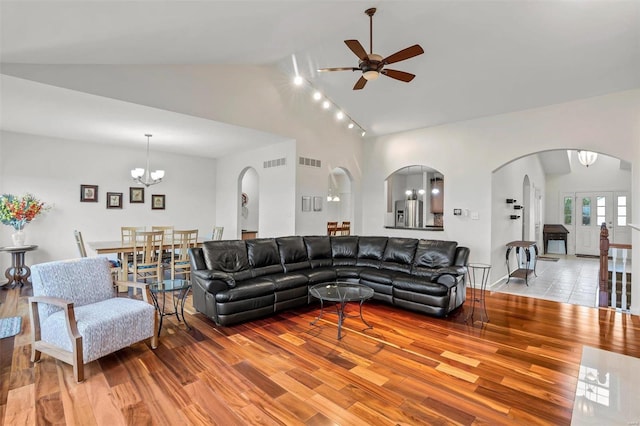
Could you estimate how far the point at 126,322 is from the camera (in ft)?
9.50

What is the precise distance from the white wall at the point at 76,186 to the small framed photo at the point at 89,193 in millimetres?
65

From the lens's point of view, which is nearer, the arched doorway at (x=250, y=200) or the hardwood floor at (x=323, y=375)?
the hardwood floor at (x=323, y=375)

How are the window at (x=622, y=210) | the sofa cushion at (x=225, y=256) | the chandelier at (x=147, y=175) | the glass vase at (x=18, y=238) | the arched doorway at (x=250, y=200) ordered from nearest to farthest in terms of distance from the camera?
the sofa cushion at (x=225, y=256) < the glass vase at (x=18, y=238) < the chandelier at (x=147, y=175) < the arched doorway at (x=250, y=200) < the window at (x=622, y=210)

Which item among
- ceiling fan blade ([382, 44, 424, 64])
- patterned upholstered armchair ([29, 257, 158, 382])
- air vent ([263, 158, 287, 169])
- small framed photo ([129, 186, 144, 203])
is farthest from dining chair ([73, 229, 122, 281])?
ceiling fan blade ([382, 44, 424, 64])

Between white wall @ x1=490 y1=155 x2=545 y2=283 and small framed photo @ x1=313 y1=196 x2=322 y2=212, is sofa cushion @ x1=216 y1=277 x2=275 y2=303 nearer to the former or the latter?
small framed photo @ x1=313 y1=196 x2=322 y2=212

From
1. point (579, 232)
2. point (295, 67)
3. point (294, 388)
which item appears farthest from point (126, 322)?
point (579, 232)

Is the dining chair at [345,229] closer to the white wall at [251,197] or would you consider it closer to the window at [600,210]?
the white wall at [251,197]

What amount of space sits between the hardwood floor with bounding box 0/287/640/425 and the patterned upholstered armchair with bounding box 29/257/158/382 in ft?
0.60

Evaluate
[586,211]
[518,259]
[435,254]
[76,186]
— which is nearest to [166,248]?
[76,186]

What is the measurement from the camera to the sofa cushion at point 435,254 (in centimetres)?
485

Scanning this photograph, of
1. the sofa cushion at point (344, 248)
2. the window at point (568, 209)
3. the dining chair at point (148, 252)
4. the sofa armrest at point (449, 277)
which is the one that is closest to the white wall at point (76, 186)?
the dining chair at point (148, 252)

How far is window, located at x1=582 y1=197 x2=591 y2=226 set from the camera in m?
10.3

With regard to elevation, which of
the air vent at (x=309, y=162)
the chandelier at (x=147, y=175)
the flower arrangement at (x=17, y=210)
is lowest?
the flower arrangement at (x=17, y=210)

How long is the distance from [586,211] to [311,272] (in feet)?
34.7
